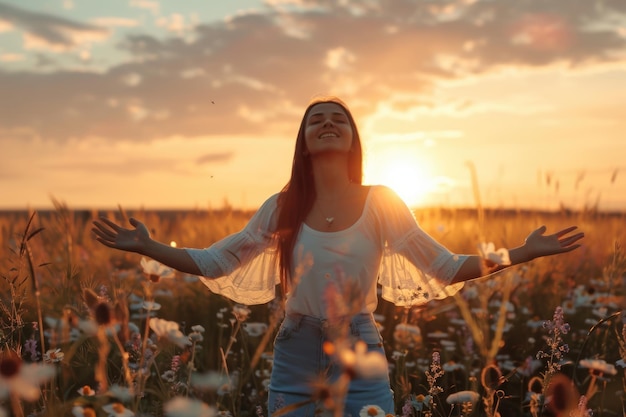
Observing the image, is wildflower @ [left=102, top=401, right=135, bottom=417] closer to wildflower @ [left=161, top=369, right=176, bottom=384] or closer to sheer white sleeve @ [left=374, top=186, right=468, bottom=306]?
wildflower @ [left=161, top=369, right=176, bottom=384]

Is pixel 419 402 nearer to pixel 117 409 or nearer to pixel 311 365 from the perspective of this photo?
pixel 311 365

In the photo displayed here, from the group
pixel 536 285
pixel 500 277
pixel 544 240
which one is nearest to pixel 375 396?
pixel 544 240

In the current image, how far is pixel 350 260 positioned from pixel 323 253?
12 cm

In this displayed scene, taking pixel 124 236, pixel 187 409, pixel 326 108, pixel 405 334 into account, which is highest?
pixel 326 108

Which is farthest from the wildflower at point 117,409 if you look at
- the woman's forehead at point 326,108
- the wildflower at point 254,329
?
the wildflower at point 254,329

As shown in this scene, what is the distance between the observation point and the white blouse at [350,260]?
2959 millimetres

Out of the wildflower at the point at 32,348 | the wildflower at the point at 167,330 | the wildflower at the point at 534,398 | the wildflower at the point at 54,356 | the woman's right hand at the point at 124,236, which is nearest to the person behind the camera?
the wildflower at the point at 167,330

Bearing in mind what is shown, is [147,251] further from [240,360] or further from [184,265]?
[240,360]

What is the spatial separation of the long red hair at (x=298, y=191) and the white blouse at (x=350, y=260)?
52mm

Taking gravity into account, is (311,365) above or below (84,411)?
below

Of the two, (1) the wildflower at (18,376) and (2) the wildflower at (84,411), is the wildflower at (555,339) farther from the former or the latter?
(1) the wildflower at (18,376)

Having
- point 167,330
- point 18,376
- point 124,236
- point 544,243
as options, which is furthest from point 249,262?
point 18,376

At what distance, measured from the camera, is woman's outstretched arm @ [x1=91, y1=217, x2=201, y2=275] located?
9.19 ft

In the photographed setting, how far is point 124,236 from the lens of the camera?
2842 mm
